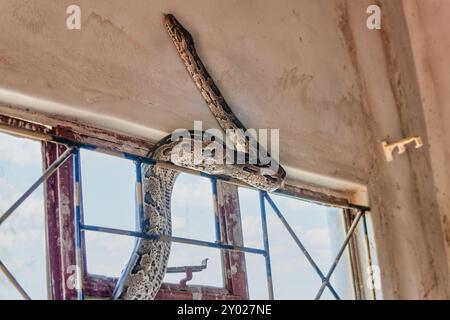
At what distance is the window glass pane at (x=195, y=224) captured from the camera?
281cm

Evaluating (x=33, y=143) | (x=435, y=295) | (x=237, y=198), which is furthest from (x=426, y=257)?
(x=33, y=143)

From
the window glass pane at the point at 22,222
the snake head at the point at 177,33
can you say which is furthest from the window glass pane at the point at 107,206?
the snake head at the point at 177,33

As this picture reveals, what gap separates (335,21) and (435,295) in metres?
1.16

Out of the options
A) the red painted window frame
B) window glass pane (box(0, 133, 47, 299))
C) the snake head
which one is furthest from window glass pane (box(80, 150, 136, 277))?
the snake head

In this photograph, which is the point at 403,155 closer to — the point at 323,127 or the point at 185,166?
the point at 323,127

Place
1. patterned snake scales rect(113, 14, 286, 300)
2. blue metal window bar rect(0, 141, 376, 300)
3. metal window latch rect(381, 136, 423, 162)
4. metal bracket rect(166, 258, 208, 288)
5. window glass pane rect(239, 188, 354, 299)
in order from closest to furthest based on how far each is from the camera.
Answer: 1. blue metal window bar rect(0, 141, 376, 300)
2. patterned snake scales rect(113, 14, 286, 300)
3. metal bracket rect(166, 258, 208, 288)
4. window glass pane rect(239, 188, 354, 299)
5. metal window latch rect(381, 136, 423, 162)

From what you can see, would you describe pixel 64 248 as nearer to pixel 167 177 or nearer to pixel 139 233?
pixel 139 233

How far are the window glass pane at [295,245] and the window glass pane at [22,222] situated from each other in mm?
795

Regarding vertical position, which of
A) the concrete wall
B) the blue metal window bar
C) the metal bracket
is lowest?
the metal bracket

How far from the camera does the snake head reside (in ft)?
9.22

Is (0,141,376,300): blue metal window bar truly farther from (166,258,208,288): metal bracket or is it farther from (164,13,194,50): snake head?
(164,13,194,50): snake head

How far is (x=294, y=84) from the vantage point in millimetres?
3311

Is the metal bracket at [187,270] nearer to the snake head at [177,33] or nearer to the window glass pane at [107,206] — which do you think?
the window glass pane at [107,206]

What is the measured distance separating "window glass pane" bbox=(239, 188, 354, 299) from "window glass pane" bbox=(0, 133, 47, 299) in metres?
0.80
